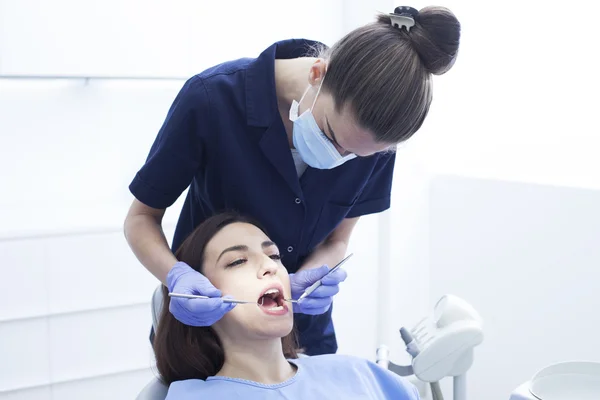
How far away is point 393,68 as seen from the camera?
3.74 feet

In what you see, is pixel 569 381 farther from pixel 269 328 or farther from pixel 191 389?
pixel 191 389

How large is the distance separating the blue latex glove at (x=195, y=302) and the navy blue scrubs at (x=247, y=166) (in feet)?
0.82

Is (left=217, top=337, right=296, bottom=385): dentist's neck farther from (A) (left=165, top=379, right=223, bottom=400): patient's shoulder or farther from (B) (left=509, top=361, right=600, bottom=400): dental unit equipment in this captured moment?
(B) (left=509, top=361, right=600, bottom=400): dental unit equipment

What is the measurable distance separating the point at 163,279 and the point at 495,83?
1494 millimetres

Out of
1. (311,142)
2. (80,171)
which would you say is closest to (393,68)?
(311,142)

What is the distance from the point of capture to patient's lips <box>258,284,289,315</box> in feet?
4.61

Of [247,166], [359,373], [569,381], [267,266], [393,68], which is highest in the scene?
[393,68]

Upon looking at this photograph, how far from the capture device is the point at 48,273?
2271 millimetres

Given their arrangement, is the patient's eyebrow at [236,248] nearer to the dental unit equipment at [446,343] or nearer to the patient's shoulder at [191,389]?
the patient's shoulder at [191,389]

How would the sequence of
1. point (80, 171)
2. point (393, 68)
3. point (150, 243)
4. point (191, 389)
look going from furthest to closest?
point (80, 171) → point (150, 243) → point (191, 389) → point (393, 68)

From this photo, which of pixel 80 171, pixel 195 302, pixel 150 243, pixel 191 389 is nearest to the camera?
pixel 195 302

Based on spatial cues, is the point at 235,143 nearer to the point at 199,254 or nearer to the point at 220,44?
the point at 199,254

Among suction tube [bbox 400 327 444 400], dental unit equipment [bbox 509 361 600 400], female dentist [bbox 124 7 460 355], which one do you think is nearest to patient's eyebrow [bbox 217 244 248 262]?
female dentist [bbox 124 7 460 355]

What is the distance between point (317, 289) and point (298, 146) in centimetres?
32
